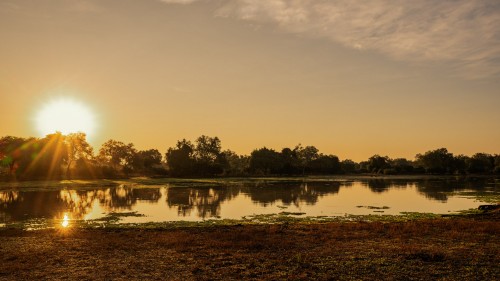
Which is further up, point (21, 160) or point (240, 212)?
point (21, 160)

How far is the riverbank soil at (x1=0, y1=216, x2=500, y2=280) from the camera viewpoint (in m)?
17.8

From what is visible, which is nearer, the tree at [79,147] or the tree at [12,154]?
the tree at [12,154]

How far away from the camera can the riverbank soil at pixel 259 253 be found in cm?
1775

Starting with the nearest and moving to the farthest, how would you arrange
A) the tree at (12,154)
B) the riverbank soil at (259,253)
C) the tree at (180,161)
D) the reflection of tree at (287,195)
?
1. the riverbank soil at (259,253)
2. the reflection of tree at (287,195)
3. the tree at (12,154)
4. the tree at (180,161)

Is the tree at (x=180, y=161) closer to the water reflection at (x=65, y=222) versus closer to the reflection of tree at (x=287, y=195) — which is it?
the reflection of tree at (x=287, y=195)

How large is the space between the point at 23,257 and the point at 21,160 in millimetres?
100516

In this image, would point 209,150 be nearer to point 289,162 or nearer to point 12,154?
point 289,162

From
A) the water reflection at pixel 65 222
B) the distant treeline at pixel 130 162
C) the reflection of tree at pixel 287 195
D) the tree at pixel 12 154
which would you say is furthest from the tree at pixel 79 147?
the water reflection at pixel 65 222

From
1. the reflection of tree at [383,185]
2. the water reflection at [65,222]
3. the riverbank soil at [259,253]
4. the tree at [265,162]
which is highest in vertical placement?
the tree at [265,162]

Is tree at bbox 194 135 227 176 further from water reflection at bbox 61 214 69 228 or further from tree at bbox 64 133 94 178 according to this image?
water reflection at bbox 61 214 69 228

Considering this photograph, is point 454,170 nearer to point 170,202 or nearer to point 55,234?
point 170,202

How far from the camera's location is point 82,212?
143ft

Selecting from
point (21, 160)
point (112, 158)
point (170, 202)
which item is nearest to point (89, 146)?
point (112, 158)

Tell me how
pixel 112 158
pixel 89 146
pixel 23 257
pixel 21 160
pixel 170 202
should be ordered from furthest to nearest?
pixel 112 158, pixel 89 146, pixel 21 160, pixel 170 202, pixel 23 257
